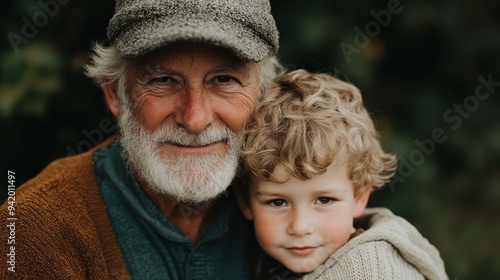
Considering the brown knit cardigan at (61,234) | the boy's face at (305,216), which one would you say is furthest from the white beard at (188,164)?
the brown knit cardigan at (61,234)

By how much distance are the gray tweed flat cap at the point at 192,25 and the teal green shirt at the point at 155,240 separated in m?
0.52

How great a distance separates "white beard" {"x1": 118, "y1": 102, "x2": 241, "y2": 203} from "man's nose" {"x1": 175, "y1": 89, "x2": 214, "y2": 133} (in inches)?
1.4

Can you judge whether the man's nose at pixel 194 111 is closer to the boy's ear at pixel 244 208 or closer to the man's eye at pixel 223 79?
the man's eye at pixel 223 79

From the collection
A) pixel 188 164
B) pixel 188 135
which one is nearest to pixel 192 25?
pixel 188 135

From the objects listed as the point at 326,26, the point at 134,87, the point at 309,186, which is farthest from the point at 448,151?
the point at 134,87

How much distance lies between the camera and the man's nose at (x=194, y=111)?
6.55ft

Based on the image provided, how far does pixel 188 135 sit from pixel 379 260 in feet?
2.46

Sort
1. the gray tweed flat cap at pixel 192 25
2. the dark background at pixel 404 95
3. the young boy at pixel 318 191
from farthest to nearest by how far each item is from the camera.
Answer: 1. the dark background at pixel 404 95
2. the young boy at pixel 318 191
3. the gray tweed flat cap at pixel 192 25

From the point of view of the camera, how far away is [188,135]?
2051mm

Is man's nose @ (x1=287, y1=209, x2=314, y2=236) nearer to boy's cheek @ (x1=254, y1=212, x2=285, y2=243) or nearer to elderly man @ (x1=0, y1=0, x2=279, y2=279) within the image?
boy's cheek @ (x1=254, y1=212, x2=285, y2=243)

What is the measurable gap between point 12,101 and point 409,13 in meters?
2.09

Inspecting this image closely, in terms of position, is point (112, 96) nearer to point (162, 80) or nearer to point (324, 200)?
point (162, 80)

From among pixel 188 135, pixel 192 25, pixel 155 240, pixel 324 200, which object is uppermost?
pixel 192 25

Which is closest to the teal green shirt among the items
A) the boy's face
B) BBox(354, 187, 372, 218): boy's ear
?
the boy's face
